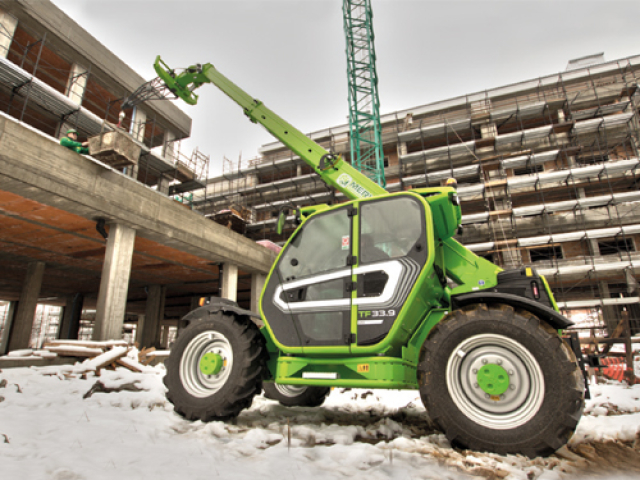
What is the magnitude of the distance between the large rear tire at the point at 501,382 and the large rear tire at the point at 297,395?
245 cm

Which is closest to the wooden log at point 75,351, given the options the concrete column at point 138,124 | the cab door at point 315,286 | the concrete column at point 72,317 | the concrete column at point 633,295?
the cab door at point 315,286

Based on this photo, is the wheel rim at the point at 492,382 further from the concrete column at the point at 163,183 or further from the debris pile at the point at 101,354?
the concrete column at the point at 163,183

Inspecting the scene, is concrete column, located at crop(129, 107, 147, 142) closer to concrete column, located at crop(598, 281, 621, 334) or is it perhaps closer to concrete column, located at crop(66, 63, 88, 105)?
concrete column, located at crop(66, 63, 88, 105)

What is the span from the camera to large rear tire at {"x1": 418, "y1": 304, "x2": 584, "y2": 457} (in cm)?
261

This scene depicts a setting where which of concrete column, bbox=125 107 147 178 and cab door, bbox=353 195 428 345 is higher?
concrete column, bbox=125 107 147 178

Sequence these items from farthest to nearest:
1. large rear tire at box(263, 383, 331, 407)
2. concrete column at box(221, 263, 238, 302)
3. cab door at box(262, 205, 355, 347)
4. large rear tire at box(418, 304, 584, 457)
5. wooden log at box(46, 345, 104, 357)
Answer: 1. concrete column at box(221, 263, 238, 302)
2. wooden log at box(46, 345, 104, 357)
3. large rear tire at box(263, 383, 331, 407)
4. cab door at box(262, 205, 355, 347)
5. large rear tire at box(418, 304, 584, 457)

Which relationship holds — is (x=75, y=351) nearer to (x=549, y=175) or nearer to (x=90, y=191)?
(x=90, y=191)

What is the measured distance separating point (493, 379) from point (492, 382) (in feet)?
0.08

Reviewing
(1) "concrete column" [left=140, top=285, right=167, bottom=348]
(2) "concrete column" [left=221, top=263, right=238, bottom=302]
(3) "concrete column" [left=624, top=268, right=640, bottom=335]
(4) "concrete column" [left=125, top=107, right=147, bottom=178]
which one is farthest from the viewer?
(3) "concrete column" [left=624, top=268, right=640, bottom=335]

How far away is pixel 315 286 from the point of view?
3.94 m

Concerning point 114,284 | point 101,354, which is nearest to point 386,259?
point 101,354

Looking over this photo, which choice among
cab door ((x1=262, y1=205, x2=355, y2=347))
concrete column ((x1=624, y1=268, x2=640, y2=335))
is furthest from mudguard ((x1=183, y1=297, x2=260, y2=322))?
concrete column ((x1=624, y1=268, x2=640, y2=335))

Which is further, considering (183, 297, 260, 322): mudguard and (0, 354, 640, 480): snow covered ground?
(183, 297, 260, 322): mudguard

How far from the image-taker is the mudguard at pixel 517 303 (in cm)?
303
